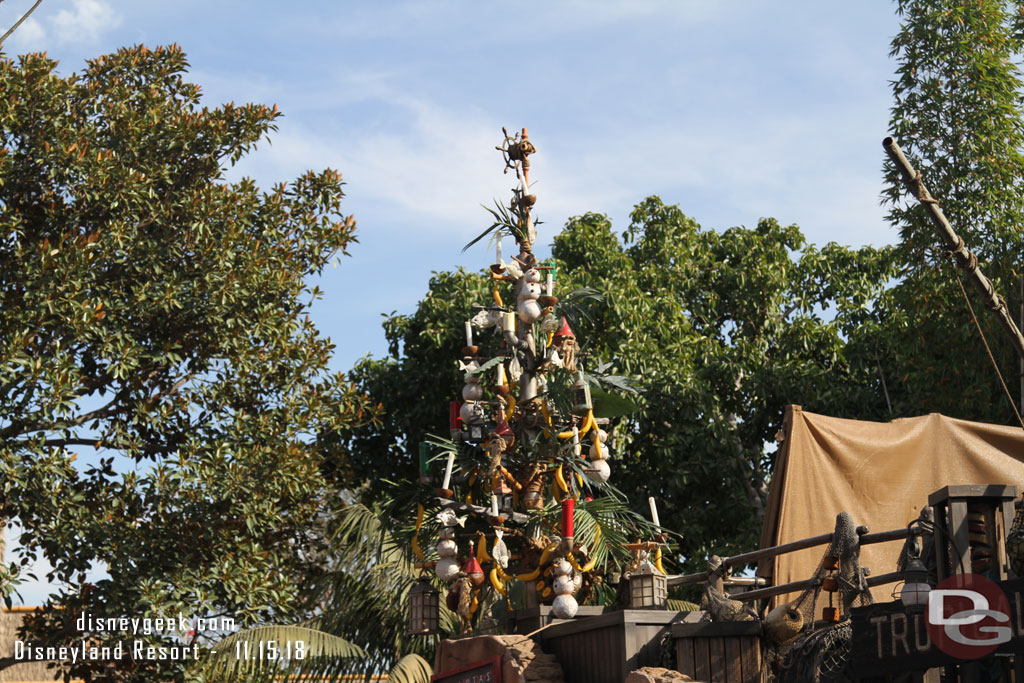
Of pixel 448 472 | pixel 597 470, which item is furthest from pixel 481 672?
pixel 597 470

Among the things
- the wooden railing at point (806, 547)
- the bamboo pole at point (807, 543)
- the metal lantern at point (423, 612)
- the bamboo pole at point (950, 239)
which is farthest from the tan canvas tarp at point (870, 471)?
the bamboo pole at point (950, 239)

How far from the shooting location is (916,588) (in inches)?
232

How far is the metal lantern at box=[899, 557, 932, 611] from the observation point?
5.88 meters

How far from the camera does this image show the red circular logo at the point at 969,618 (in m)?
5.59

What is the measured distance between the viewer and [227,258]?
14.5 meters

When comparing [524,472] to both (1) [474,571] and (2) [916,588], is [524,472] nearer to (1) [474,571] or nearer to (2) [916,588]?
(1) [474,571]

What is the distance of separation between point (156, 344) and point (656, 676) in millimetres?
8773

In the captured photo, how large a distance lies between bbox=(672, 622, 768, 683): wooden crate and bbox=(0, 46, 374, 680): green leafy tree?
23.3ft

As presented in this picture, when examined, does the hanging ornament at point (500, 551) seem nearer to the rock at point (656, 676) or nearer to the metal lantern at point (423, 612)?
the metal lantern at point (423, 612)

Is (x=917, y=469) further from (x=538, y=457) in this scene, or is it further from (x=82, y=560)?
(x=82, y=560)

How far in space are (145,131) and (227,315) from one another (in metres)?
2.60

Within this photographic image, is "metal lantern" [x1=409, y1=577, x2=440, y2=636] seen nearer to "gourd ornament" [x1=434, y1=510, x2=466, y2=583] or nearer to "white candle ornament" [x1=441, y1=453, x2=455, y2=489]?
"gourd ornament" [x1=434, y1=510, x2=466, y2=583]

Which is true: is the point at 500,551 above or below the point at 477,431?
below


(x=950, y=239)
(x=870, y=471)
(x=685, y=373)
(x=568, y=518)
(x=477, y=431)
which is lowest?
(x=568, y=518)
